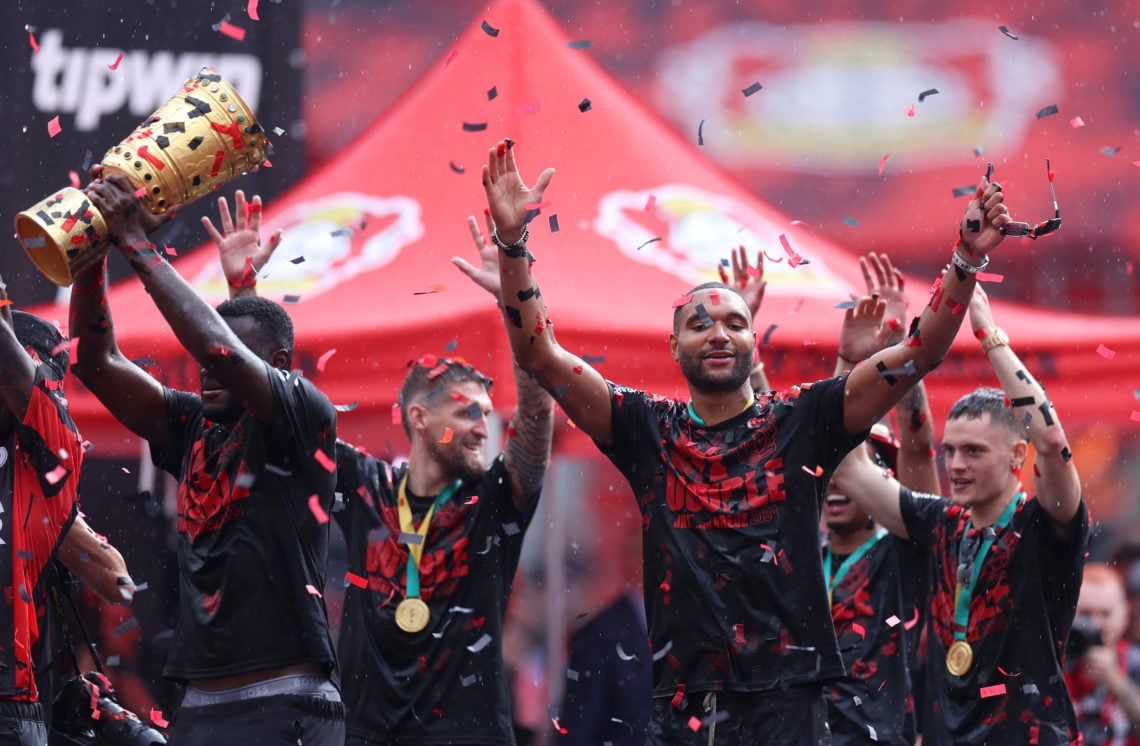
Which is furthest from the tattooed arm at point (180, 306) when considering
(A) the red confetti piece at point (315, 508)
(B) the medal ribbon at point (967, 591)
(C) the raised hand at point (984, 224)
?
(B) the medal ribbon at point (967, 591)

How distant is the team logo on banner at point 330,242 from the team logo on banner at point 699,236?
0.91 meters

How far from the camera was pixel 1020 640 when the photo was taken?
5109mm

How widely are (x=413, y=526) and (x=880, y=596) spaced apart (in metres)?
1.75

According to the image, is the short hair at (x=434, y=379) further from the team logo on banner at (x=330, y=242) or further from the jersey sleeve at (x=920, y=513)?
the jersey sleeve at (x=920, y=513)

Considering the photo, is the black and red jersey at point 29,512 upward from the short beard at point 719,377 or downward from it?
downward

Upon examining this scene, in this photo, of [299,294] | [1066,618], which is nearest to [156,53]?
[299,294]

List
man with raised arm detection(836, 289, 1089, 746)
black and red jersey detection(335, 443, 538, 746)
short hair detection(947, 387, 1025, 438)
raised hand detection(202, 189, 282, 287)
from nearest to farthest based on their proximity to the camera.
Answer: raised hand detection(202, 189, 282, 287) → man with raised arm detection(836, 289, 1089, 746) → black and red jersey detection(335, 443, 538, 746) → short hair detection(947, 387, 1025, 438)

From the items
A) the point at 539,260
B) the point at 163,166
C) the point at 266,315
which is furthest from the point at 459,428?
the point at 163,166

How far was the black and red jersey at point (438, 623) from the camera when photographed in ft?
17.0

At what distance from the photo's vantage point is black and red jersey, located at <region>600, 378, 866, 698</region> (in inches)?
158

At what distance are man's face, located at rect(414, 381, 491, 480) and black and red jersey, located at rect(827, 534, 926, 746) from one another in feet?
4.75

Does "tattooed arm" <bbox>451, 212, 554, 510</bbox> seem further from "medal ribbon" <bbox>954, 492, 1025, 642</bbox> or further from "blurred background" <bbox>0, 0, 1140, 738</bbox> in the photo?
"blurred background" <bbox>0, 0, 1140, 738</bbox>

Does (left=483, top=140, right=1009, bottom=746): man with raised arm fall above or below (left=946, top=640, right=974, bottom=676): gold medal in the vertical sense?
above

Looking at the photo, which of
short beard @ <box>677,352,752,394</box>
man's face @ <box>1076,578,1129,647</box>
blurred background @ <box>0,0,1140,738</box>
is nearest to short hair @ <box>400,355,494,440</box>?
short beard @ <box>677,352,752,394</box>
